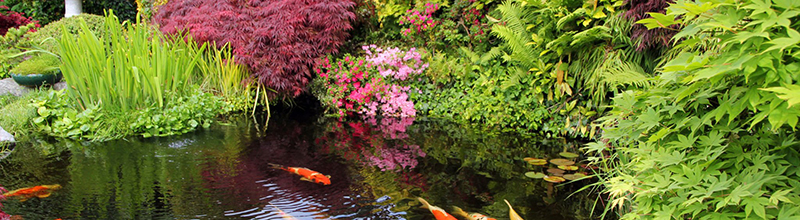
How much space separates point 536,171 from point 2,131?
5276mm

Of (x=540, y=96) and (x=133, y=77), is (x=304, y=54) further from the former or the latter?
(x=540, y=96)

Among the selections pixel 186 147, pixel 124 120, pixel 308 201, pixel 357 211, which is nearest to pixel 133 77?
pixel 124 120

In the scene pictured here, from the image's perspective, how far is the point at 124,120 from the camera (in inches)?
210

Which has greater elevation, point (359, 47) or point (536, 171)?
point (359, 47)

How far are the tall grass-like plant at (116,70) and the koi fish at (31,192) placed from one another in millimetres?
1842

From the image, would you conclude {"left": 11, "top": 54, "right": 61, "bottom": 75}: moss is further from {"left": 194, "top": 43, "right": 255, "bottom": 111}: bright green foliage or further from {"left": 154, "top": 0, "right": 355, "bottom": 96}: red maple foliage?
{"left": 194, "top": 43, "right": 255, "bottom": 111}: bright green foliage

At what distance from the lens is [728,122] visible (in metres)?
1.60

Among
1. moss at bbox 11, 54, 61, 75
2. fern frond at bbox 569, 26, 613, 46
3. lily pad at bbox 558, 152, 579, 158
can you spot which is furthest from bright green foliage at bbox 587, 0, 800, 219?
moss at bbox 11, 54, 61, 75

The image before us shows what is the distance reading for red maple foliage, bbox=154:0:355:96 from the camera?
21.7ft

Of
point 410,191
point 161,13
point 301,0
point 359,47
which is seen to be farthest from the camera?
point 359,47

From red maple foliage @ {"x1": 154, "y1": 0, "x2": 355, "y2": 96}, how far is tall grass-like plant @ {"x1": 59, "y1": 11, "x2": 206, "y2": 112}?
1.07 meters

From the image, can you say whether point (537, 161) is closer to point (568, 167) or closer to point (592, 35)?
point (568, 167)

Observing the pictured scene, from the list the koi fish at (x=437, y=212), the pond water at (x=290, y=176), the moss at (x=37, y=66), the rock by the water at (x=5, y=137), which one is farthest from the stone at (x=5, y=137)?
the koi fish at (x=437, y=212)

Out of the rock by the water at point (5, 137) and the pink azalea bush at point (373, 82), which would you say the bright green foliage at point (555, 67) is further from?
the rock by the water at point (5, 137)
